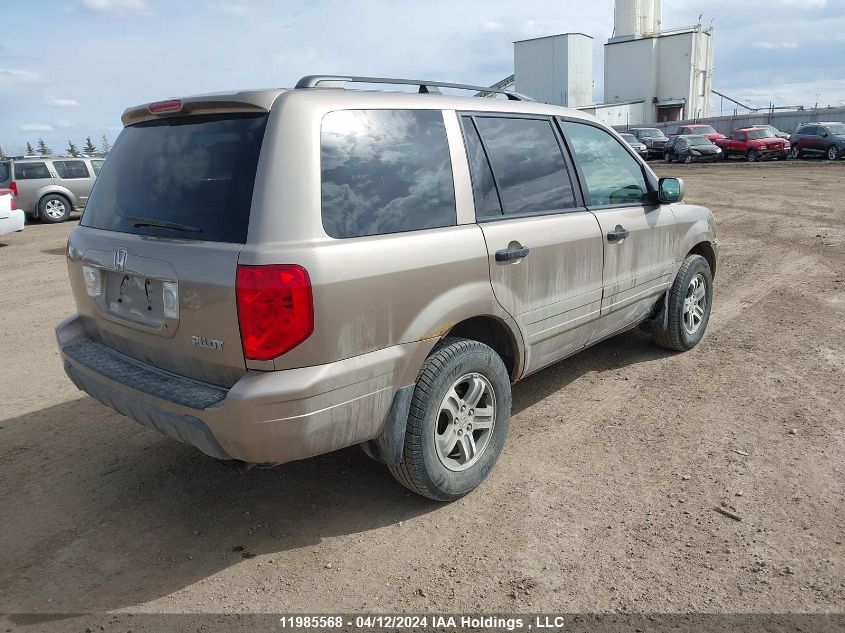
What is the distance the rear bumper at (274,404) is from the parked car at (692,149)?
106 ft

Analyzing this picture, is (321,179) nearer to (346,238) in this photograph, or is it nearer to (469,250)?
(346,238)

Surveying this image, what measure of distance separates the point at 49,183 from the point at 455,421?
17.9m

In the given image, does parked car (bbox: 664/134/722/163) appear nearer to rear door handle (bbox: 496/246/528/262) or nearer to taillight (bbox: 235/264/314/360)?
rear door handle (bbox: 496/246/528/262)

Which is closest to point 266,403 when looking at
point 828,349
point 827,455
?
point 827,455

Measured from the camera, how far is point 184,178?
3010 millimetres

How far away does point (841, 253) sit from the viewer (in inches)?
371

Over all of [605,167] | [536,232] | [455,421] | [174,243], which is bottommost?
[455,421]

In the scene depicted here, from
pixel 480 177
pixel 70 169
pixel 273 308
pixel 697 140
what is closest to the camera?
pixel 273 308

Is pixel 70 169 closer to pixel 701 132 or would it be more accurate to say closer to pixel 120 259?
pixel 120 259

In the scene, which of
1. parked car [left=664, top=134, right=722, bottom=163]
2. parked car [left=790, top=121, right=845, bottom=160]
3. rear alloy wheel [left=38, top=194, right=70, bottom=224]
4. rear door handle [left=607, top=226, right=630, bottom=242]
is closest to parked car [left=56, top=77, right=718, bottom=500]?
rear door handle [left=607, top=226, right=630, bottom=242]

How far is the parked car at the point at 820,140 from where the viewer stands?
27516 mm

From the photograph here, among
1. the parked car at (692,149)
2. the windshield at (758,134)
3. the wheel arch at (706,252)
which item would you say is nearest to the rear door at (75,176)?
the wheel arch at (706,252)

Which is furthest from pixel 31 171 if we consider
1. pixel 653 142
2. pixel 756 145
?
pixel 653 142

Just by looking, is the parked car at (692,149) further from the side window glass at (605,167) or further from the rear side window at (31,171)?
the side window glass at (605,167)
